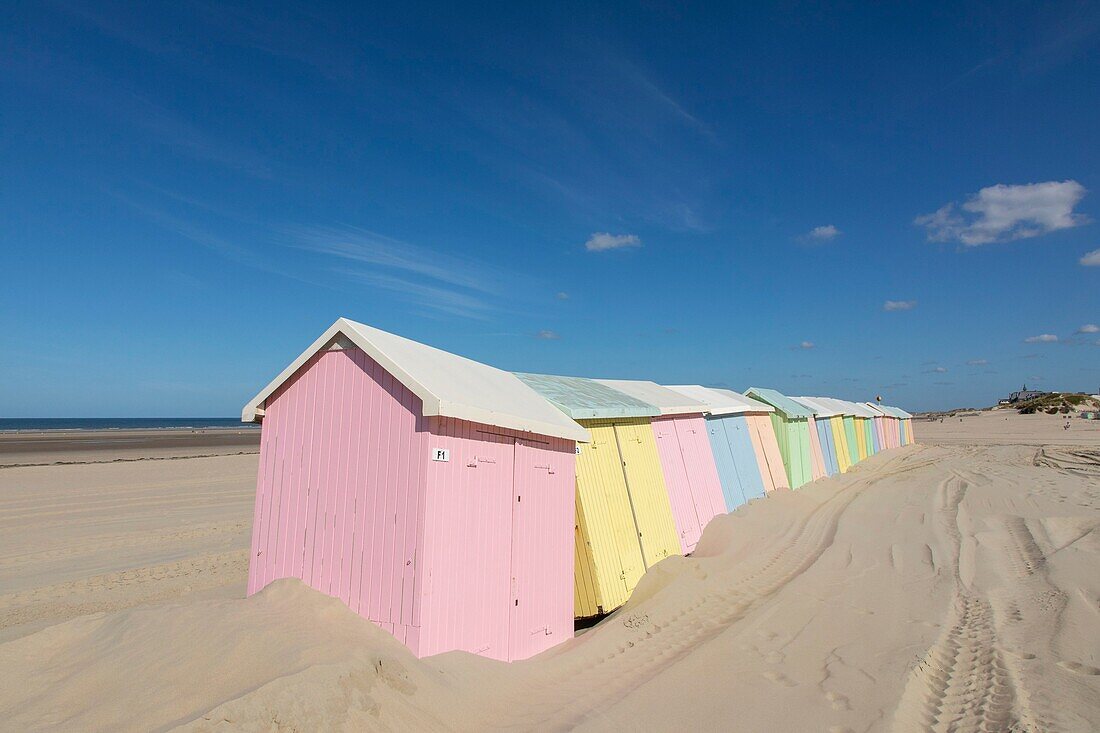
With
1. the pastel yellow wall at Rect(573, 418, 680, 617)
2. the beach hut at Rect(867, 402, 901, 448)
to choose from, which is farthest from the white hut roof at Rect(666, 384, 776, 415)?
the beach hut at Rect(867, 402, 901, 448)

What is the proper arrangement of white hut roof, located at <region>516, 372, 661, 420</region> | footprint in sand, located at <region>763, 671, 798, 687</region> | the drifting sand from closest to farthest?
the drifting sand, footprint in sand, located at <region>763, 671, 798, 687</region>, white hut roof, located at <region>516, 372, 661, 420</region>

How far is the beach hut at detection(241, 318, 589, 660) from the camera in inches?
209

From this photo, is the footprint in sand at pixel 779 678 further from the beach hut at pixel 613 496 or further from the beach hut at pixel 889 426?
the beach hut at pixel 889 426

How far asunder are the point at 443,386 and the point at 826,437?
73.4ft

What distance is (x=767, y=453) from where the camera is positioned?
17.4 meters

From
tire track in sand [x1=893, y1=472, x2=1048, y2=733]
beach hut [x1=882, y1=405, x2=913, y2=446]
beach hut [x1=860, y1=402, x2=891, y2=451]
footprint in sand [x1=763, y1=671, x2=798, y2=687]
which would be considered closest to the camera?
tire track in sand [x1=893, y1=472, x2=1048, y2=733]

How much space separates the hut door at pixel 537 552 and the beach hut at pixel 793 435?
42.9 ft

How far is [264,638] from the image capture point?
4625 mm

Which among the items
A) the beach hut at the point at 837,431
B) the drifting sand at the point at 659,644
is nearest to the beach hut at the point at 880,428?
the beach hut at the point at 837,431

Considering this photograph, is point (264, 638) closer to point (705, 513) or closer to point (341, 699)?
point (341, 699)

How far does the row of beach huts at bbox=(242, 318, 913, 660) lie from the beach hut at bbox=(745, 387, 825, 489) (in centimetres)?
1175

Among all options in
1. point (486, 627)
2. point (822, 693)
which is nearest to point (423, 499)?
point (486, 627)

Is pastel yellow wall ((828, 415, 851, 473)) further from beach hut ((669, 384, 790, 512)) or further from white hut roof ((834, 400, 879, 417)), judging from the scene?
beach hut ((669, 384, 790, 512))

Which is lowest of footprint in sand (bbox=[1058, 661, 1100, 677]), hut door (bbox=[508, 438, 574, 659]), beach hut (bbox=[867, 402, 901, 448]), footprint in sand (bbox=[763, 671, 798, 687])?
footprint in sand (bbox=[763, 671, 798, 687])
